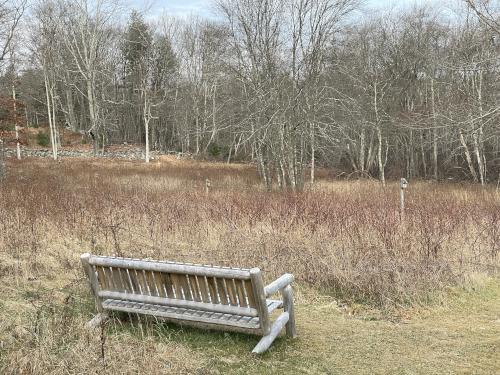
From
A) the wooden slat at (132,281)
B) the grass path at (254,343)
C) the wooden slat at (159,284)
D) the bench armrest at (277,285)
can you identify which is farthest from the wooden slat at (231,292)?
the wooden slat at (132,281)

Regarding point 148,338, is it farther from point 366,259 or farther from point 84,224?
point 84,224

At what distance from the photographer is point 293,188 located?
1634 centimetres

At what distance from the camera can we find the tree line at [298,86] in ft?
53.7

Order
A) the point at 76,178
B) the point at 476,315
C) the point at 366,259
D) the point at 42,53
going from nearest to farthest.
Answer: the point at 476,315 → the point at 366,259 → the point at 76,178 → the point at 42,53

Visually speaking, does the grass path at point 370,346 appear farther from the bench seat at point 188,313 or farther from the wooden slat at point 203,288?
the wooden slat at point 203,288

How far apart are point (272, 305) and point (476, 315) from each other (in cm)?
251

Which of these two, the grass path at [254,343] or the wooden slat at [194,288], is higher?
the wooden slat at [194,288]

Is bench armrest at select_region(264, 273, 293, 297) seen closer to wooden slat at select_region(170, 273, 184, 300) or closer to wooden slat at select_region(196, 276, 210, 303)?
wooden slat at select_region(196, 276, 210, 303)

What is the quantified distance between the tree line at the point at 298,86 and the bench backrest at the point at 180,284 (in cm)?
960

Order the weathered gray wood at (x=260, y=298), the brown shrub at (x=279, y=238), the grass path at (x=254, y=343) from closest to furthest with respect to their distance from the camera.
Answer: the grass path at (x=254, y=343) < the weathered gray wood at (x=260, y=298) < the brown shrub at (x=279, y=238)

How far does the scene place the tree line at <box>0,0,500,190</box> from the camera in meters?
16.4

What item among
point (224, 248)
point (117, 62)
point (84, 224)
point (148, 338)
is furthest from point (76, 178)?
point (117, 62)

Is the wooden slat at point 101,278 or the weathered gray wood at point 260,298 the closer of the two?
the weathered gray wood at point 260,298

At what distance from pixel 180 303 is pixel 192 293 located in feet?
0.45
